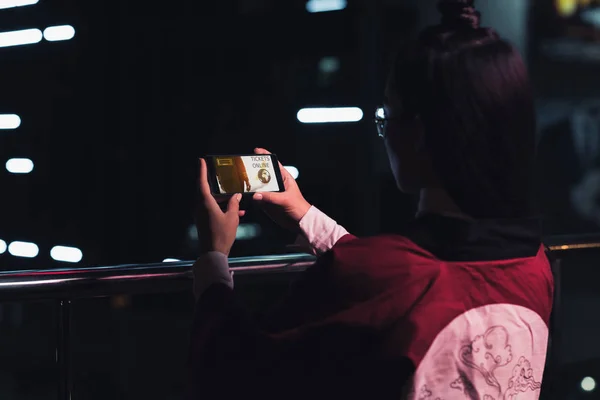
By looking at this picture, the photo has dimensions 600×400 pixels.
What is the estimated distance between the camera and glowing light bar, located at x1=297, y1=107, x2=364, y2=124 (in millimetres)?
3691

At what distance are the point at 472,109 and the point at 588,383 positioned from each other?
2537 millimetres

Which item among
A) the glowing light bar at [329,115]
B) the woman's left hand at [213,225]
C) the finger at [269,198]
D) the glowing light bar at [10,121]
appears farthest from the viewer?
the glowing light bar at [10,121]

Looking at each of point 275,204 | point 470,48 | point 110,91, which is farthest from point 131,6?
point 470,48

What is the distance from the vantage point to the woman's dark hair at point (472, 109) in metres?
1.38

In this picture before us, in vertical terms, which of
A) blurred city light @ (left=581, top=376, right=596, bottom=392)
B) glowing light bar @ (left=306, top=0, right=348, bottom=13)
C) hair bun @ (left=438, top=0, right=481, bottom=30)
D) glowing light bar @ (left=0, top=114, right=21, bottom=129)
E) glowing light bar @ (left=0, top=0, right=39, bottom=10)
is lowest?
Result: blurred city light @ (left=581, top=376, right=596, bottom=392)

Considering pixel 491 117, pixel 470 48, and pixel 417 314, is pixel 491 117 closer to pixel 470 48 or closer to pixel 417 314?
pixel 470 48

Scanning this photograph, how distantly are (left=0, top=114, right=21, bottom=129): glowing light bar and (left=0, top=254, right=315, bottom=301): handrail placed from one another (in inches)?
83.0

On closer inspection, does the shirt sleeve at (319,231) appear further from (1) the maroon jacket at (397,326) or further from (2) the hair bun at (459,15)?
(2) the hair bun at (459,15)

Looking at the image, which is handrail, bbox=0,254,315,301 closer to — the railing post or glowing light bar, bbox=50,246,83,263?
the railing post

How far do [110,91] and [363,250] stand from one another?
2743mm

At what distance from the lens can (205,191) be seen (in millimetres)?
1634

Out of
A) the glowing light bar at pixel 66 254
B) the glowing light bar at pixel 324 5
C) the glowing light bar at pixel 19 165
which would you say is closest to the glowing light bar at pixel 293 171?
the glowing light bar at pixel 324 5

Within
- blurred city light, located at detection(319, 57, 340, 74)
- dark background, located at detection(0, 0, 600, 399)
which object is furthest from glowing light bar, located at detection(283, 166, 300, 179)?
blurred city light, located at detection(319, 57, 340, 74)

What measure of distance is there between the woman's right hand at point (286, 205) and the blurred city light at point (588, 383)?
7.00 feet
